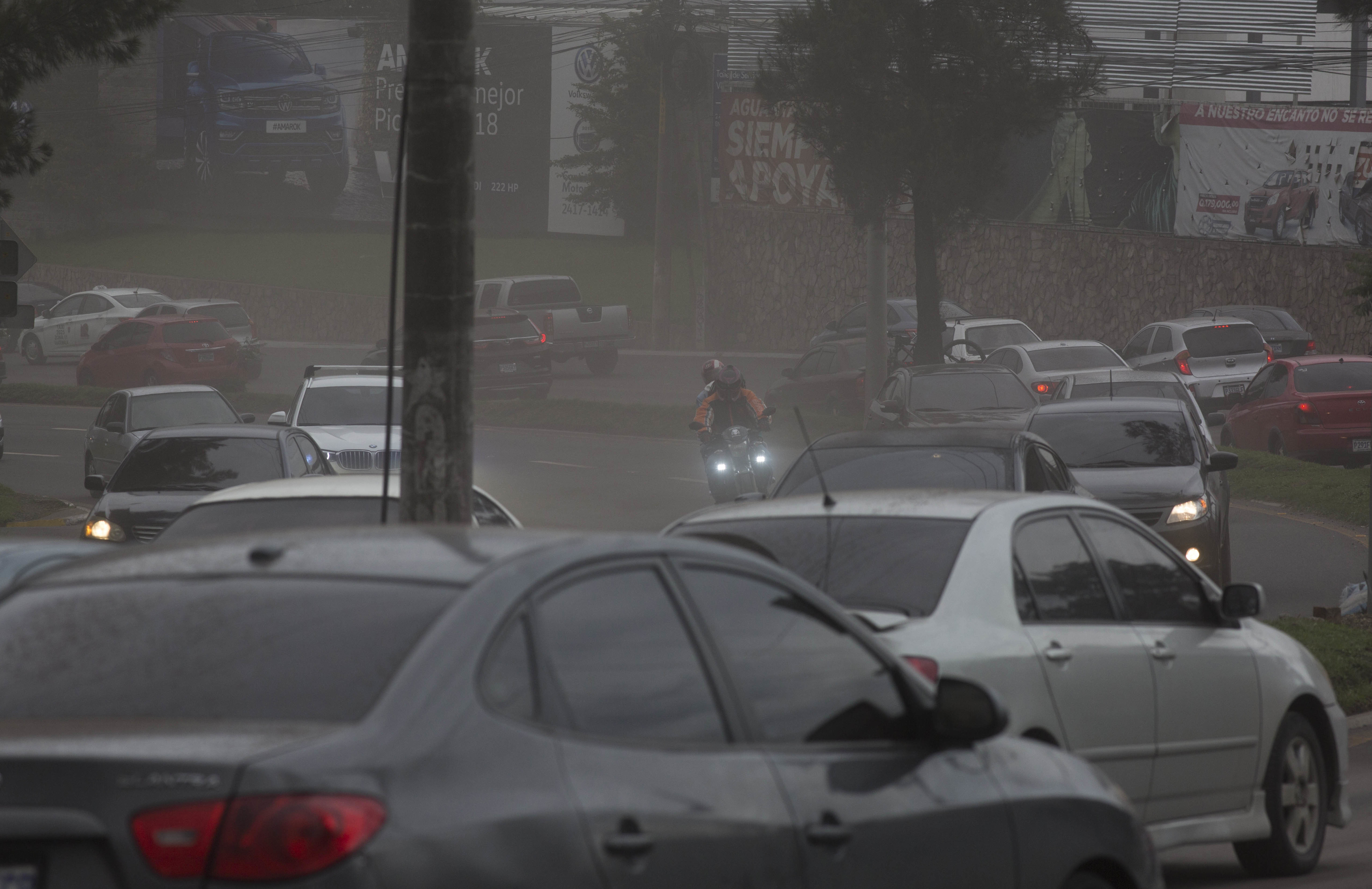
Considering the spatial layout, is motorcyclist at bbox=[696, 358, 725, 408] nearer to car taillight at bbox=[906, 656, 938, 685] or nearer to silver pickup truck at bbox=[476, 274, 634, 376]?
car taillight at bbox=[906, 656, 938, 685]

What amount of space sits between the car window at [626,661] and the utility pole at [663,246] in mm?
46411

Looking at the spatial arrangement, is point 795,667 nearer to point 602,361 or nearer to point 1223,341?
point 1223,341

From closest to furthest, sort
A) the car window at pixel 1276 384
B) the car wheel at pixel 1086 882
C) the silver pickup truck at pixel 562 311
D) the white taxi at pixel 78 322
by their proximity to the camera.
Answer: the car wheel at pixel 1086 882, the car window at pixel 1276 384, the silver pickup truck at pixel 562 311, the white taxi at pixel 78 322

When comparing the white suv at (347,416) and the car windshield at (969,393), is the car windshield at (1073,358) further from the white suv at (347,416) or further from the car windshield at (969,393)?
the white suv at (347,416)

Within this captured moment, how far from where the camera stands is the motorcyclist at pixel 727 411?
18.2m

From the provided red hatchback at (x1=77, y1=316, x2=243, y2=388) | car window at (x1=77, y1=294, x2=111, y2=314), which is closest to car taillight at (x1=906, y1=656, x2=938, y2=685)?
red hatchback at (x1=77, y1=316, x2=243, y2=388)

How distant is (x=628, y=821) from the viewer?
3.22 m

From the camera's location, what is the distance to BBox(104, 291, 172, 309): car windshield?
50281mm

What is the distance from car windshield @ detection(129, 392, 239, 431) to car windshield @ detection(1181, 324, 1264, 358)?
17.6 metres

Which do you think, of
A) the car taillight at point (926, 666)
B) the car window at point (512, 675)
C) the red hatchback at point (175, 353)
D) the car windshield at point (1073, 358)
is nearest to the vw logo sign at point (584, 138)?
the red hatchback at point (175, 353)

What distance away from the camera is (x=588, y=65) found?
6725cm

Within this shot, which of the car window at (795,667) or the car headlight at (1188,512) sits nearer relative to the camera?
the car window at (795,667)

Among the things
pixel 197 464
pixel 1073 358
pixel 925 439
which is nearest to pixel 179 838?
pixel 925 439

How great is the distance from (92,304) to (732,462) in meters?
37.0
